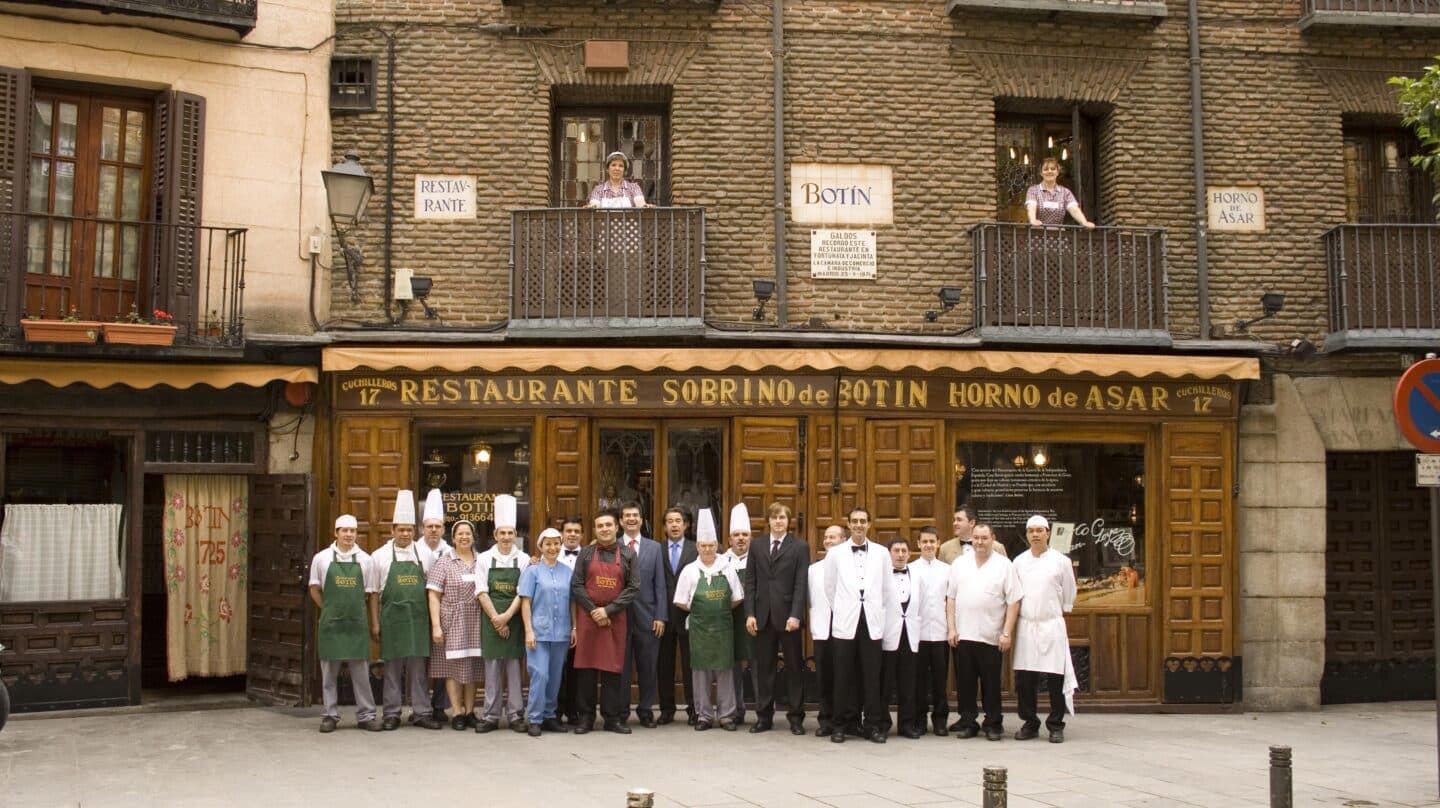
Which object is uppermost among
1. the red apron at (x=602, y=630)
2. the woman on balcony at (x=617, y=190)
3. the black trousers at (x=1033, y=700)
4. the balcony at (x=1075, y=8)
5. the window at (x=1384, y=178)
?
the balcony at (x=1075, y=8)

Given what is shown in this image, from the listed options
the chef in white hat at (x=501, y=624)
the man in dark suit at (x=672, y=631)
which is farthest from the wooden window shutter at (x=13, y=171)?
the man in dark suit at (x=672, y=631)

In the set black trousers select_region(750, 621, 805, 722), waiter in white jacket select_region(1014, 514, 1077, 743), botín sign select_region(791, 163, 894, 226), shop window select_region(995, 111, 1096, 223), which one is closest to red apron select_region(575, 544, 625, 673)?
black trousers select_region(750, 621, 805, 722)

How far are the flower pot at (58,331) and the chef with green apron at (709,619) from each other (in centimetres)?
561

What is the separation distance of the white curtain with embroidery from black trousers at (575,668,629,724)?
4.63 m

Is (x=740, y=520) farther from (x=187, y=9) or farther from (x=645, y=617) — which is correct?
(x=187, y=9)

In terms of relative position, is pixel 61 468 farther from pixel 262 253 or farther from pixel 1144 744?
pixel 1144 744

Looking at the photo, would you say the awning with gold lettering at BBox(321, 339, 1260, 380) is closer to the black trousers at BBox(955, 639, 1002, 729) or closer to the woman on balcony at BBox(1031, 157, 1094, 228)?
the woman on balcony at BBox(1031, 157, 1094, 228)

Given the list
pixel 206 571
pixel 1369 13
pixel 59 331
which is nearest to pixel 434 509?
pixel 206 571

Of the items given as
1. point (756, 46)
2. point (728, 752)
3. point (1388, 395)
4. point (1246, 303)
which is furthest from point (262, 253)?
point (1388, 395)

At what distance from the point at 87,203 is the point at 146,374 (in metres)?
1.86

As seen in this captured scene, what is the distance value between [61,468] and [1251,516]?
11.8m

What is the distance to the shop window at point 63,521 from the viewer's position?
12461 millimetres

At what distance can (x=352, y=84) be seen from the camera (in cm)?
1362

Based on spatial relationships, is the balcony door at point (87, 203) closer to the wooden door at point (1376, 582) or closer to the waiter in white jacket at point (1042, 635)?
the waiter in white jacket at point (1042, 635)
